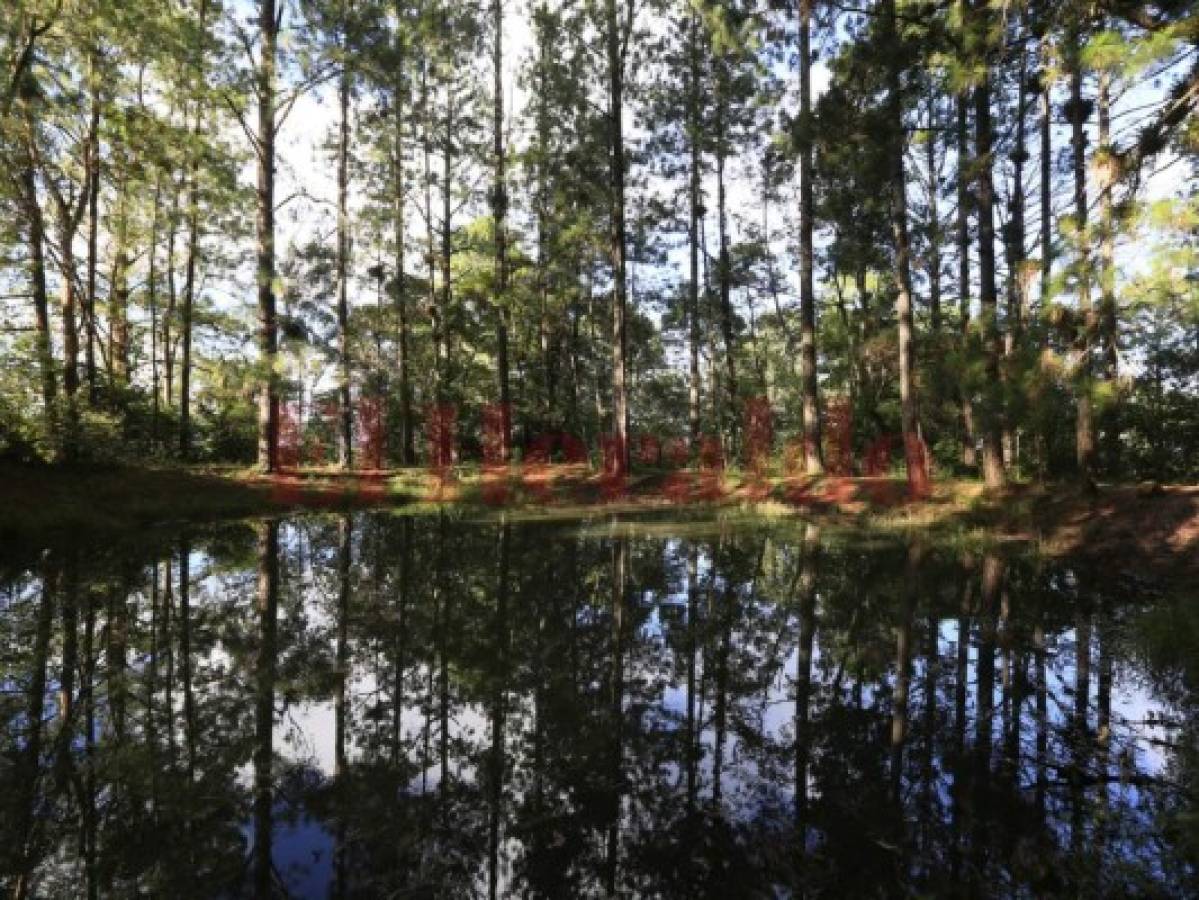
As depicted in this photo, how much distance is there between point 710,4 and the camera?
13523 millimetres

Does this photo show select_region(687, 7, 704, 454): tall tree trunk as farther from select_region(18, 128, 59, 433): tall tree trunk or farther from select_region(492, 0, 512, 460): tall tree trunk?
select_region(18, 128, 59, 433): tall tree trunk

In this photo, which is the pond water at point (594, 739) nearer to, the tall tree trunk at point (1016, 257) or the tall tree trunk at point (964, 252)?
the tall tree trunk at point (1016, 257)

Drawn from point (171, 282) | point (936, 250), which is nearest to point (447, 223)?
point (171, 282)

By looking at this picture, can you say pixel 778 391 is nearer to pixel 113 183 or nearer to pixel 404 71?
pixel 404 71

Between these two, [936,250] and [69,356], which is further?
[936,250]

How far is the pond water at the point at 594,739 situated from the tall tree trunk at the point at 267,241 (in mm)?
9146

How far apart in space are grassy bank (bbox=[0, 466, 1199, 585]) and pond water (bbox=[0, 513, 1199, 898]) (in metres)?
2.42

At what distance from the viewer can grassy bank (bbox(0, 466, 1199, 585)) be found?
395 inches

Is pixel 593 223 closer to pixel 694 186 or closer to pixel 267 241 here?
pixel 694 186

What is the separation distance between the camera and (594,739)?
4043 mm

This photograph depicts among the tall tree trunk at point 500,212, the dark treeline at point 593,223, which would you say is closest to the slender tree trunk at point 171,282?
the dark treeline at point 593,223

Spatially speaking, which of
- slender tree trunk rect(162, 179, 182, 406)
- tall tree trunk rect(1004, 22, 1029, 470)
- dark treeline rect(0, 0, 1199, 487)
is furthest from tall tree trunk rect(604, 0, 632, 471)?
slender tree trunk rect(162, 179, 182, 406)

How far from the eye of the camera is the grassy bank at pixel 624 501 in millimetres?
10031

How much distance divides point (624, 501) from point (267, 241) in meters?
11.5
